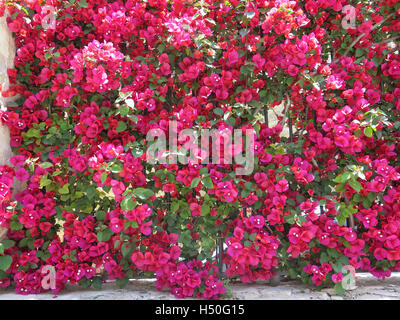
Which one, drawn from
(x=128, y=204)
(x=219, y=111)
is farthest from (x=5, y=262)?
(x=219, y=111)

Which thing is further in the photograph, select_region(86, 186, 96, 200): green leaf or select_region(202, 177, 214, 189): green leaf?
select_region(86, 186, 96, 200): green leaf

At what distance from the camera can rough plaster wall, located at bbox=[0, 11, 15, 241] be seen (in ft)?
6.58

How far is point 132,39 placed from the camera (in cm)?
208

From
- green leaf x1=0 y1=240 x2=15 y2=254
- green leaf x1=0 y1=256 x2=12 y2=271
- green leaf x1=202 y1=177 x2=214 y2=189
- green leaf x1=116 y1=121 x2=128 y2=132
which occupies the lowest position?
green leaf x1=0 y1=256 x2=12 y2=271

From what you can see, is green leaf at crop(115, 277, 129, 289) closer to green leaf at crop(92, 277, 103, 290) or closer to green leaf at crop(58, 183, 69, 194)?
green leaf at crop(92, 277, 103, 290)

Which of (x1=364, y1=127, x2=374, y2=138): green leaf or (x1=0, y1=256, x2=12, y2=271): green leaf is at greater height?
(x1=364, y1=127, x2=374, y2=138): green leaf

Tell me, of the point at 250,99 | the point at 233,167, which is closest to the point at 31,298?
the point at 233,167

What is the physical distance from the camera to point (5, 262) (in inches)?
74.6

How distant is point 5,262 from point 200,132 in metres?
1.22

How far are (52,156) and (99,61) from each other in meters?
0.58

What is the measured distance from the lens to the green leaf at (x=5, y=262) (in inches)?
74.0

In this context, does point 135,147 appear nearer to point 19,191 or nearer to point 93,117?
point 93,117

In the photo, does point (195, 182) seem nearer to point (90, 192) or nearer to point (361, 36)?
point (90, 192)

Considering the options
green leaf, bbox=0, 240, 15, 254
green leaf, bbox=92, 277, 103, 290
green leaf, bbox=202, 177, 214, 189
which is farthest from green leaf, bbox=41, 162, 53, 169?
green leaf, bbox=202, 177, 214, 189
